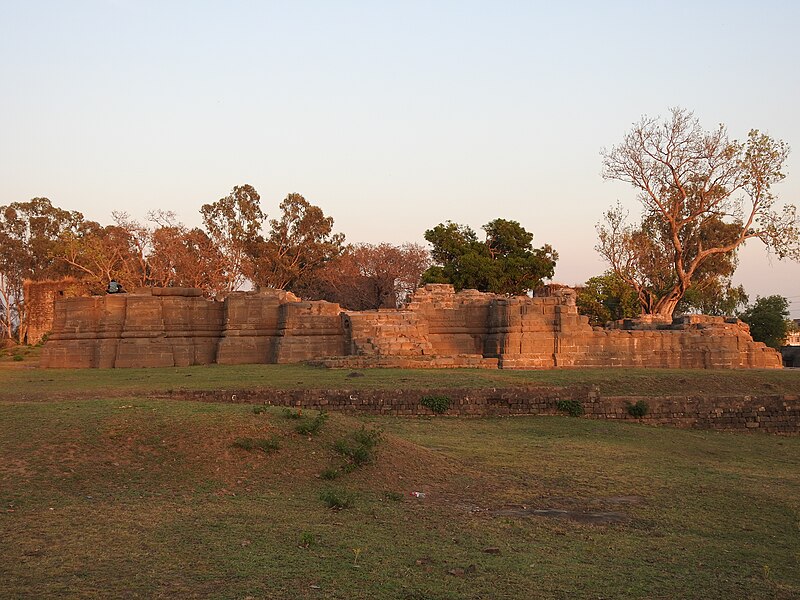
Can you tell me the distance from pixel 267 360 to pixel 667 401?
1076 centimetres

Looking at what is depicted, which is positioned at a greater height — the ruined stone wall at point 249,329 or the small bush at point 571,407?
the ruined stone wall at point 249,329

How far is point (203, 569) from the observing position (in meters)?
4.86

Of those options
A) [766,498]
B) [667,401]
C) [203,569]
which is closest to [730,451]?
[667,401]

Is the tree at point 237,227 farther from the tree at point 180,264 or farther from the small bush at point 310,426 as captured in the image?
the small bush at point 310,426

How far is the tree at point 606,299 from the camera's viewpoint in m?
44.1

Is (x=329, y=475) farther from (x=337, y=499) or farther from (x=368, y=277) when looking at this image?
(x=368, y=277)

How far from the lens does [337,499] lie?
660cm

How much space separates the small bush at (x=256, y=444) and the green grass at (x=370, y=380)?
534cm

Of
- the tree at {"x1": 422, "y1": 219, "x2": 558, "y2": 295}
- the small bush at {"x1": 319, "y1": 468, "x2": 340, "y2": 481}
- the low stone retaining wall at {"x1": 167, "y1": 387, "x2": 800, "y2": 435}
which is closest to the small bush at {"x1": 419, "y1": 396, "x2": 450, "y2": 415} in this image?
the low stone retaining wall at {"x1": 167, "y1": 387, "x2": 800, "y2": 435}

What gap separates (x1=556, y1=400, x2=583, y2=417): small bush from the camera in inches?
506

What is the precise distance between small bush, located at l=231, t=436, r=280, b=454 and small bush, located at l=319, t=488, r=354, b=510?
3.63 ft

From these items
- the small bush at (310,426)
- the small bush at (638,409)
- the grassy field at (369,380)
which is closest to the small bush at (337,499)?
the small bush at (310,426)

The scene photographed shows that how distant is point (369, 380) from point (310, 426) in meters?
6.15

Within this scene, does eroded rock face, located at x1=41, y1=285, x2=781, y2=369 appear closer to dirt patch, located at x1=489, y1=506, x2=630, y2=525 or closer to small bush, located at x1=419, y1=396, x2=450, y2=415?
small bush, located at x1=419, y1=396, x2=450, y2=415
